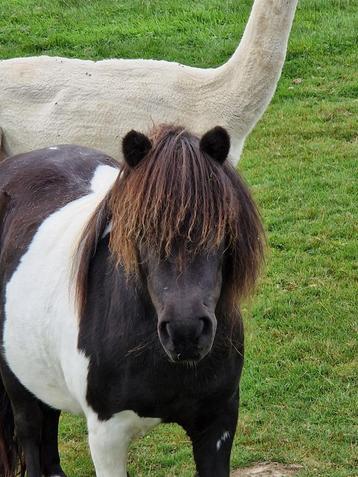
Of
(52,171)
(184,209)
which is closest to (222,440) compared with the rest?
(184,209)

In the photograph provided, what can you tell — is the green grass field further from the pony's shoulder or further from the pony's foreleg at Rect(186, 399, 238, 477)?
the pony's shoulder

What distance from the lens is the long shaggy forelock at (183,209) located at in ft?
10.0

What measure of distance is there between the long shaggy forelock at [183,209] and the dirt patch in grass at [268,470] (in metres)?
1.70

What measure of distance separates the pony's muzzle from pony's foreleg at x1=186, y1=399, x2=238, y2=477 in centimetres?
68

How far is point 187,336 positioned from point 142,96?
10.7 ft

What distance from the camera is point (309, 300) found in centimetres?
644

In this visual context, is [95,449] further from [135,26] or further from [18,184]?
[135,26]

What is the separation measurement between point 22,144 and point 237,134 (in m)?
1.28

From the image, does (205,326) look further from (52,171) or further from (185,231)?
(52,171)

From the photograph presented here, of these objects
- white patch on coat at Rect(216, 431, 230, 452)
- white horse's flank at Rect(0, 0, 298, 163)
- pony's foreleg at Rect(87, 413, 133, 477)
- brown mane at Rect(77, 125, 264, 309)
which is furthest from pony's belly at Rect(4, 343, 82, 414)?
white horse's flank at Rect(0, 0, 298, 163)

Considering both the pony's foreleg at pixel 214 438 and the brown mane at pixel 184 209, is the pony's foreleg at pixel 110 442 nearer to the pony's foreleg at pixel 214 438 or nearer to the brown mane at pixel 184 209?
the pony's foreleg at pixel 214 438

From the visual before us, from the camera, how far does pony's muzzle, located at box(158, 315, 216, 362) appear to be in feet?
9.44

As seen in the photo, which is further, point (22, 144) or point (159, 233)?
point (22, 144)

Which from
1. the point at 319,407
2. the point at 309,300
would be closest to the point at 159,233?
the point at 319,407
